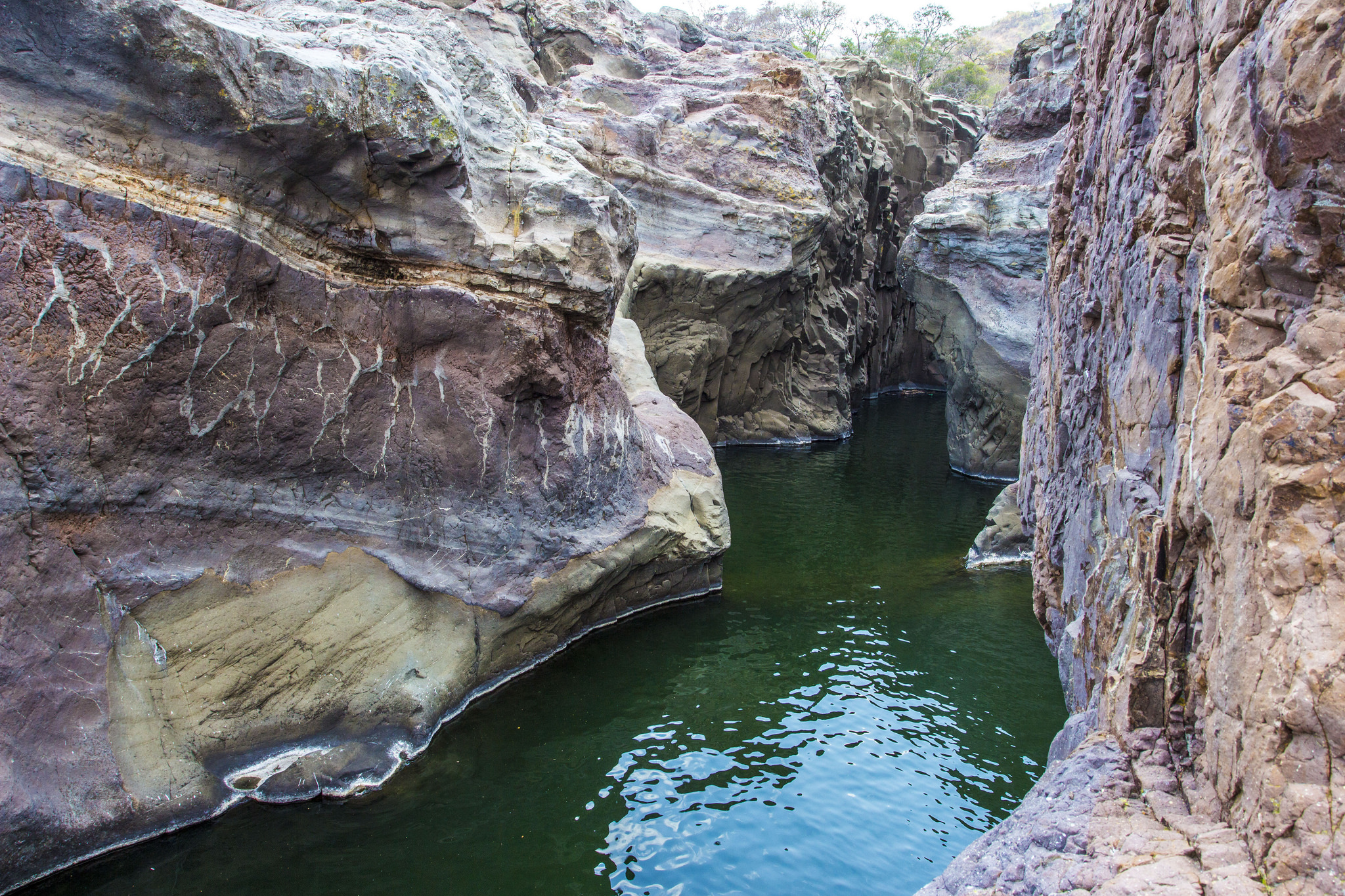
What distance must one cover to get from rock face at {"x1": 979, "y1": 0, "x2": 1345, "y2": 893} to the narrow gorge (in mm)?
20

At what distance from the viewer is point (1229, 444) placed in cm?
342

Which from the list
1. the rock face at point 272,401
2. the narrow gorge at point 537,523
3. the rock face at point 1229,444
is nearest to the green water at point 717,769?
the narrow gorge at point 537,523

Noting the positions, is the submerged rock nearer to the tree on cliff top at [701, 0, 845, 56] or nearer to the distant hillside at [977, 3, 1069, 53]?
the tree on cliff top at [701, 0, 845, 56]

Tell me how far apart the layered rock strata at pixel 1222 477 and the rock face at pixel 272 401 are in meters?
5.30

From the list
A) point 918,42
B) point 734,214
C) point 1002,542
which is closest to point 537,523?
point 1002,542

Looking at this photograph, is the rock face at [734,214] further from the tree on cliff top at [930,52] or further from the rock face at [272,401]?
the tree on cliff top at [930,52]

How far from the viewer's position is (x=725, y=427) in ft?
76.0

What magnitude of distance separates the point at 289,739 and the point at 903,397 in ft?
101

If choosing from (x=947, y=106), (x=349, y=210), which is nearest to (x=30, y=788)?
(x=349, y=210)

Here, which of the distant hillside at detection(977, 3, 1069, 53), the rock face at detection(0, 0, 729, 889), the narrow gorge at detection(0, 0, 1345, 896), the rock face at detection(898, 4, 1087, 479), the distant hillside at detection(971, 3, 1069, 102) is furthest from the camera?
the distant hillside at detection(977, 3, 1069, 53)

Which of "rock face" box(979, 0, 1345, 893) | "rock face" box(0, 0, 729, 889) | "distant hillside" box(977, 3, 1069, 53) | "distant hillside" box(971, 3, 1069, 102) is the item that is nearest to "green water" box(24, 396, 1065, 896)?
"rock face" box(0, 0, 729, 889)

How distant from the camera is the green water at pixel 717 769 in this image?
241 inches

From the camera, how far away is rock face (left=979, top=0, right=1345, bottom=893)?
2.91 metres

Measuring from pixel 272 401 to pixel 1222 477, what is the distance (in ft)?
21.7
